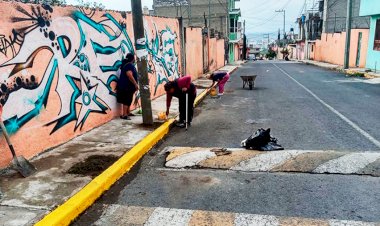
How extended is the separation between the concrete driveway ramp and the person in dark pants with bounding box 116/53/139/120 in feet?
9.39

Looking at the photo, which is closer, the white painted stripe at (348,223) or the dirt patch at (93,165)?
the white painted stripe at (348,223)

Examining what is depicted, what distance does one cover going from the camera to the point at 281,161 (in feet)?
18.7

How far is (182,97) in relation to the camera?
828cm

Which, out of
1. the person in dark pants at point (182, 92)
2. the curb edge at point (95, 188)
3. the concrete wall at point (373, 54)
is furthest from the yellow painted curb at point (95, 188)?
the concrete wall at point (373, 54)

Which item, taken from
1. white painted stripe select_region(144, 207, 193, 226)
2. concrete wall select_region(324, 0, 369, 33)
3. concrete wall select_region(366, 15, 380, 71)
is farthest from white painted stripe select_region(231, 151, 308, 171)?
concrete wall select_region(324, 0, 369, 33)

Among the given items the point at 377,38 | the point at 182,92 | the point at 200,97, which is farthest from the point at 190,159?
the point at 377,38

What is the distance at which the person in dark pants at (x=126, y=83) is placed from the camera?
8.44 meters

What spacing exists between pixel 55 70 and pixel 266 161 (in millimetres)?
4005

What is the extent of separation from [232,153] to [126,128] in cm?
273

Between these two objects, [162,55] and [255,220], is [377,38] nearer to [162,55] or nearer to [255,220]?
[162,55]

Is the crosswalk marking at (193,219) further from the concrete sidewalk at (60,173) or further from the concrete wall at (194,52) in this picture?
the concrete wall at (194,52)

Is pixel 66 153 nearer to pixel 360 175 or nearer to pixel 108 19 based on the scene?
pixel 108 19

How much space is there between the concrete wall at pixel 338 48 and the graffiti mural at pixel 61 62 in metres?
23.7

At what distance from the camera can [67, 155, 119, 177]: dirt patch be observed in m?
5.14
